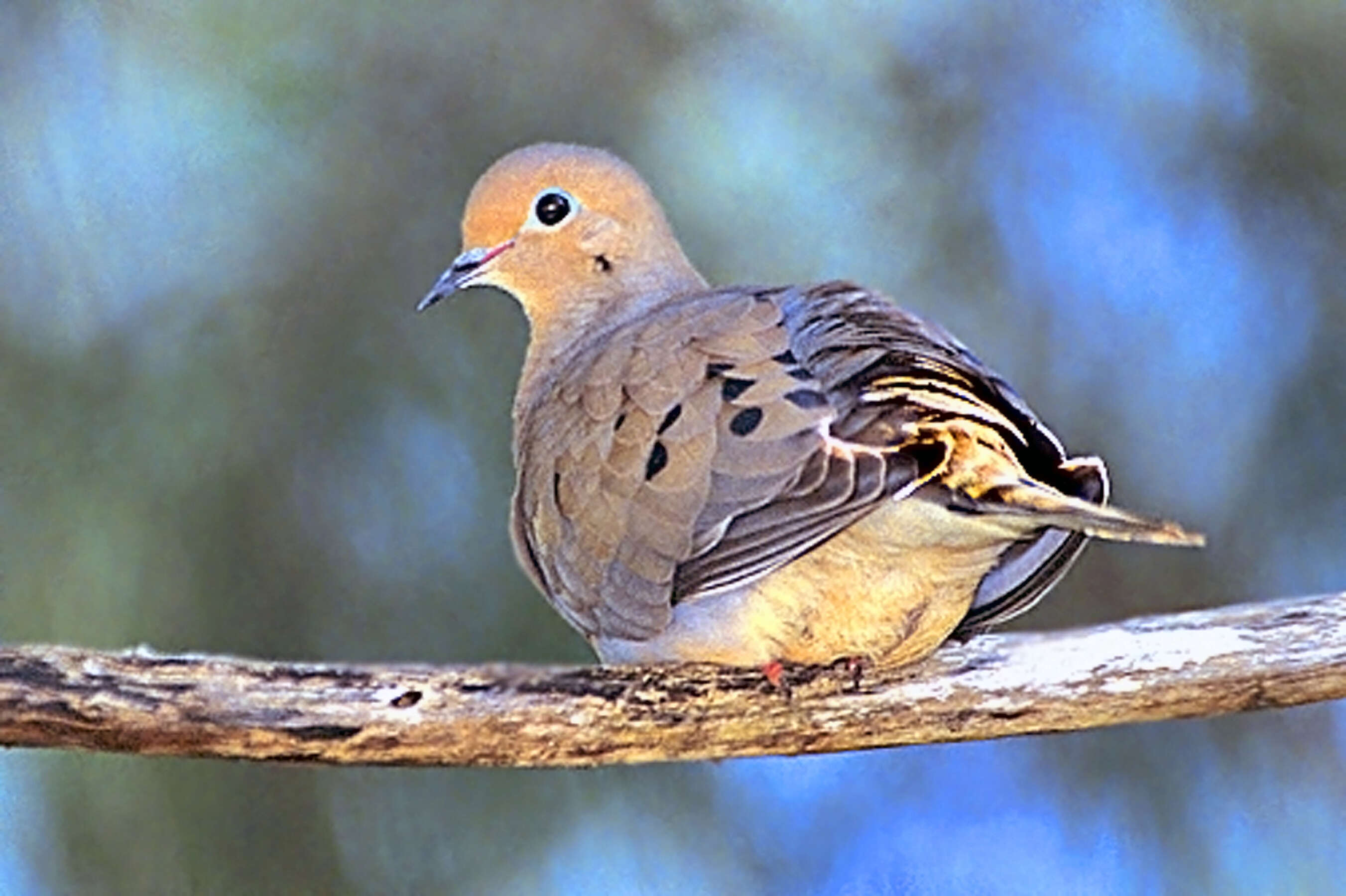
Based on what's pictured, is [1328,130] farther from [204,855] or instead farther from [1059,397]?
[204,855]

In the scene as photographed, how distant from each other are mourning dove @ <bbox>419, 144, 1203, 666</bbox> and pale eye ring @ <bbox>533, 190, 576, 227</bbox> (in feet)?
1.13

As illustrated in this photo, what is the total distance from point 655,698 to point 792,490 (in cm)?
32

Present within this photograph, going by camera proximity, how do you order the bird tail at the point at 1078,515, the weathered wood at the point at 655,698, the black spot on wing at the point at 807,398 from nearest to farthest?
the bird tail at the point at 1078,515, the weathered wood at the point at 655,698, the black spot on wing at the point at 807,398

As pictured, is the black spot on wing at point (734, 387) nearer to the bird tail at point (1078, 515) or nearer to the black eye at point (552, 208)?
the bird tail at point (1078, 515)

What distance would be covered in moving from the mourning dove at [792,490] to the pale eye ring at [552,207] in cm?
34

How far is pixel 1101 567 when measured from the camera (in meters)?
3.78

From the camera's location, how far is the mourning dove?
2320 mm

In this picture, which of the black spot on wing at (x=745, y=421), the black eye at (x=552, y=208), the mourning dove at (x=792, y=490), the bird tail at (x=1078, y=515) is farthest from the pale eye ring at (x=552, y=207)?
the bird tail at (x=1078, y=515)

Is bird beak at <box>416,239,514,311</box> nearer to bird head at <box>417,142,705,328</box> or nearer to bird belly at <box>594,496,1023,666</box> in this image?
bird head at <box>417,142,705,328</box>

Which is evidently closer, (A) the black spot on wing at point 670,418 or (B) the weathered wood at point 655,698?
(B) the weathered wood at point 655,698

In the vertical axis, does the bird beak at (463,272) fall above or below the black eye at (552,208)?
below

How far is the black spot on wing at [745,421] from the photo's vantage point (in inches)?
98.2

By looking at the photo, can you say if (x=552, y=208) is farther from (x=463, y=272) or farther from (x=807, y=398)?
(x=807, y=398)

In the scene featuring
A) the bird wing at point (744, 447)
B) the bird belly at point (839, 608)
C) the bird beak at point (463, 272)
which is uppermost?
the bird beak at point (463, 272)
